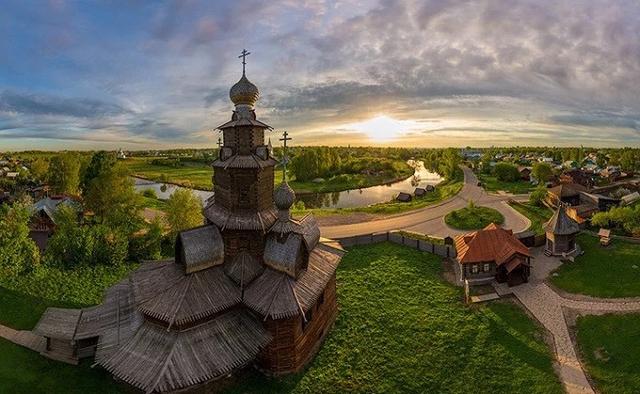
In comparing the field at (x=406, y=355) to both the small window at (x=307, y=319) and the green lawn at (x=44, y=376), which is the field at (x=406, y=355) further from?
the small window at (x=307, y=319)

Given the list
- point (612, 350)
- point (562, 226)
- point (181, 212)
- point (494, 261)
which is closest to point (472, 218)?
point (562, 226)

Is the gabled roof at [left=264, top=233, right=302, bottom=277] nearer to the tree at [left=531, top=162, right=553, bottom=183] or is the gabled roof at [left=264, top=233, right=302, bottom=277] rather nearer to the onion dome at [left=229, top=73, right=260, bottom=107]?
the onion dome at [left=229, top=73, right=260, bottom=107]

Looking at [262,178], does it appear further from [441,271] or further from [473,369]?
[441,271]

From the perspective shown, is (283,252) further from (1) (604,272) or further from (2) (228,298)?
(1) (604,272)

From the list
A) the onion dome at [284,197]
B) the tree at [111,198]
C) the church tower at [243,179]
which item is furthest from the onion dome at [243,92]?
the tree at [111,198]

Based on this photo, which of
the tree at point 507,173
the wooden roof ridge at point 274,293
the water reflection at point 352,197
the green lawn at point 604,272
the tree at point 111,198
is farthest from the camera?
the tree at point 507,173
